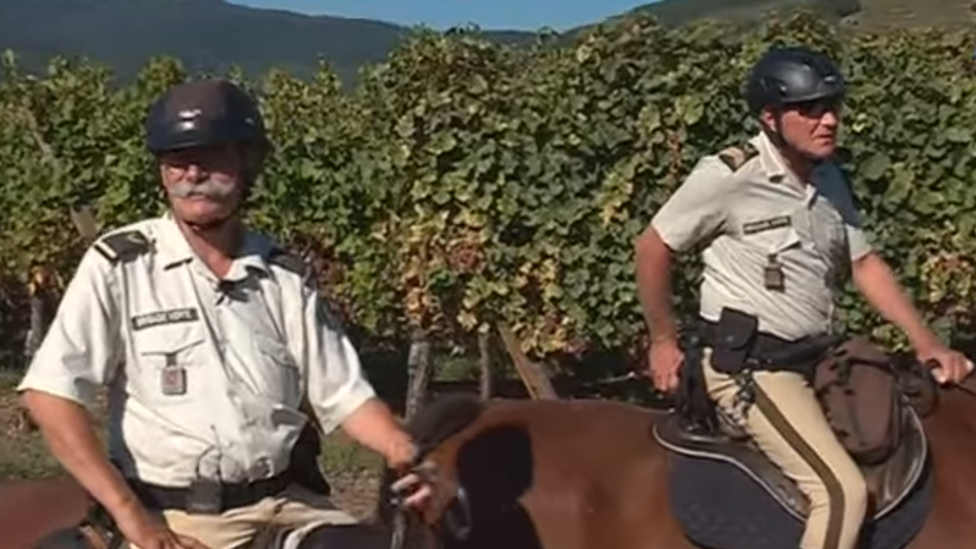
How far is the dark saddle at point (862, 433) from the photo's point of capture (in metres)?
5.37

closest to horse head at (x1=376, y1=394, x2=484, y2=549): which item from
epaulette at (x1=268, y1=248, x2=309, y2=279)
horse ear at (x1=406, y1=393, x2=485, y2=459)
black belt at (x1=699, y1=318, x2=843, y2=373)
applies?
horse ear at (x1=406, y1=393, x2=485, y2=459)

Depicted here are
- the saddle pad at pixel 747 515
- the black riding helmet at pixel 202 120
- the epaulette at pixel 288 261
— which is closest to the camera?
the black riding helmet at pixel 202 120

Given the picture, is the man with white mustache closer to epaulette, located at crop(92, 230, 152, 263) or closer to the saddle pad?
epaulette, located at crop(92, 230, 152, 263)

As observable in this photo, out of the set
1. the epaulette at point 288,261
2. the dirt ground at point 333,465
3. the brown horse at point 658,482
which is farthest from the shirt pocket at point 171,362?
the dirt ground at point 333,465

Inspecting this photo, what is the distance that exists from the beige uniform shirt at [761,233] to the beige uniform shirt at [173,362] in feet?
6.18

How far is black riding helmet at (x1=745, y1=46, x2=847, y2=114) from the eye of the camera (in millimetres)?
5430

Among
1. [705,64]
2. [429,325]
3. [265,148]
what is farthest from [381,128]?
[265,148]

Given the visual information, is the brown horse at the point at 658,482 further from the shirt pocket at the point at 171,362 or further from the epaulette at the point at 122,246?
the epaulette at the point at 122,246

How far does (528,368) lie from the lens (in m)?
13.3

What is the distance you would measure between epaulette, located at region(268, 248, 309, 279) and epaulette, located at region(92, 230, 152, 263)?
30cm

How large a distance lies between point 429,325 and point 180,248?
977 cm

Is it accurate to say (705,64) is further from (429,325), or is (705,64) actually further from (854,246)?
(854,246)

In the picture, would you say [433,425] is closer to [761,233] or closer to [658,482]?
[658,482]

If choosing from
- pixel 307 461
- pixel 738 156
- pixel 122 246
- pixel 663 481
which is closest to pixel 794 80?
pixel 738 156
